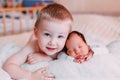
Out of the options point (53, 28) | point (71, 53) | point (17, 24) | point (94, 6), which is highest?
point (53, 28)

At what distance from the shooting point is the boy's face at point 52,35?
2.89ft

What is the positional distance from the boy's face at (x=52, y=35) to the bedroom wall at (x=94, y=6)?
4.09 ft

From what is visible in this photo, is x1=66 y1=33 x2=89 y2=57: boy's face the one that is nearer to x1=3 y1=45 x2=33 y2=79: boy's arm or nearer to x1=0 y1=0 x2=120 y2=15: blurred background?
x1=3 y1=45 x2=33 y2=79: boy's arm

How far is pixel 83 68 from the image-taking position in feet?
2.95

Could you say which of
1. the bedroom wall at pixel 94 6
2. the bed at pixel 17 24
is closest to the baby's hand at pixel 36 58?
the bed at pixel 17 24

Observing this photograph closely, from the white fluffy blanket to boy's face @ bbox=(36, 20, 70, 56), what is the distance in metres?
0.06

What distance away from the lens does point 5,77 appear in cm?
86

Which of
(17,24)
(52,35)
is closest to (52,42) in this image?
(52,35)

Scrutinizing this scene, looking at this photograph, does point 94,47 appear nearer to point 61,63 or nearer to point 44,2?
point 61,63

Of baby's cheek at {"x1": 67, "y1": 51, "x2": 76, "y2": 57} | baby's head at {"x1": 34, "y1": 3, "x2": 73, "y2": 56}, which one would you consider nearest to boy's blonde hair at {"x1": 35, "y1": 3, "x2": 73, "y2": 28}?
baby's head at {"x1": 34, "y1": 3, "x2": 73, "y2": 56}

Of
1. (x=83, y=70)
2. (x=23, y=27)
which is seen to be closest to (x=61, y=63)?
(x=83, y=70)

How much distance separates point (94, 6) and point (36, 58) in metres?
1.25

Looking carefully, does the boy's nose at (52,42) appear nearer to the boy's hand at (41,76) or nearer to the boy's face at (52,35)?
the boy's face at (52,35)

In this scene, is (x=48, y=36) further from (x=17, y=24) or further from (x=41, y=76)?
(x=17, y=24)
